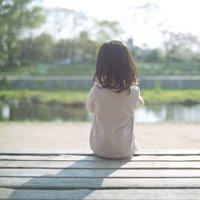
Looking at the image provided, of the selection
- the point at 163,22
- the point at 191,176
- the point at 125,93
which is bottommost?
the point at 191,176

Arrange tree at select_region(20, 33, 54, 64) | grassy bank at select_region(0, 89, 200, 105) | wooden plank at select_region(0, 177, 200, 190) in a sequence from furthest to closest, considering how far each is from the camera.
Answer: tree at select_region(20, 33, 54, 64) → grassy bank at select_region(0, 89, 200, 105) → wooden plank at select_region(0, 177, 200, 190)

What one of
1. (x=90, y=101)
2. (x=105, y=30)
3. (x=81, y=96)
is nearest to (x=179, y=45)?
(x=105, y=30)

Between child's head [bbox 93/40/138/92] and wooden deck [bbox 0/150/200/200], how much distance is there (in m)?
0.50

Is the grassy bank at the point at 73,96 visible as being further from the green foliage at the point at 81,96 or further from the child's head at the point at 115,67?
the child's head at the point at 115,67

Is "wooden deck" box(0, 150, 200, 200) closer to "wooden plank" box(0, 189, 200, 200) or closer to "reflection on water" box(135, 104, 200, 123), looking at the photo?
"wooden plank" box(0, 189, 200, 200)

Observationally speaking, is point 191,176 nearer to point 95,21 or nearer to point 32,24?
point 32,24

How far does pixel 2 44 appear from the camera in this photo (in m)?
18.4

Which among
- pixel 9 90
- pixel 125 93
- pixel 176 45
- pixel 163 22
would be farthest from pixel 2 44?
pixel 125 93

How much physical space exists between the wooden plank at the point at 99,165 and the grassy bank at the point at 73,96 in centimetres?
1004

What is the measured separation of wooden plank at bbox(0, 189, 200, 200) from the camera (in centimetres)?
135

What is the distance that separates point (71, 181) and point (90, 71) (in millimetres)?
17508

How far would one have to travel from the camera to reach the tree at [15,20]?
57.4 ft

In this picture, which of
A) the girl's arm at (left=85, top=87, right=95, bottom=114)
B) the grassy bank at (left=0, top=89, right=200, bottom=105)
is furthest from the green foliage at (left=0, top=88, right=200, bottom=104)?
the girl's arm at (left=85, top=87, right=95, bottom=114)

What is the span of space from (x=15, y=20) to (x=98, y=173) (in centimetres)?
1767
